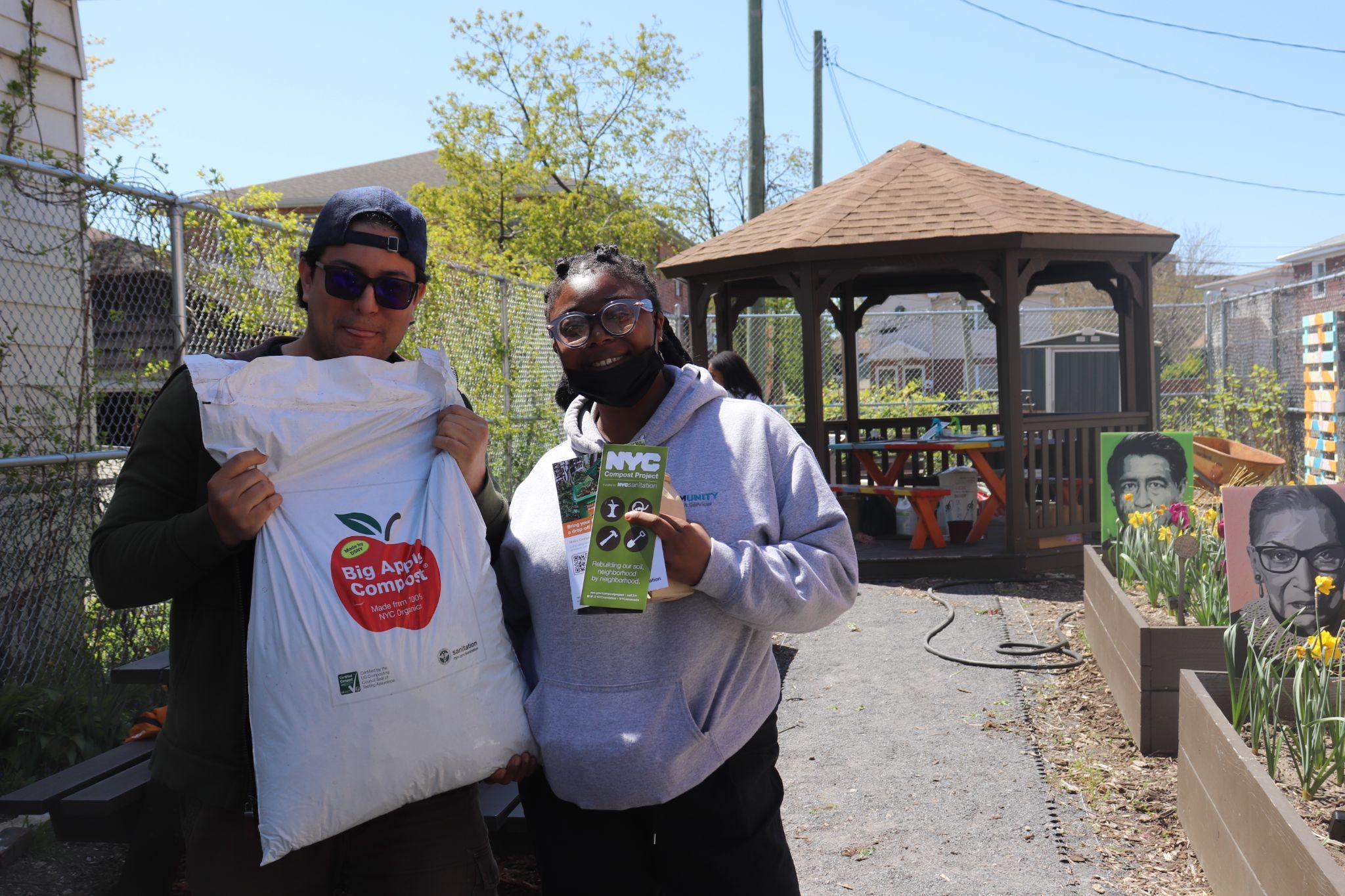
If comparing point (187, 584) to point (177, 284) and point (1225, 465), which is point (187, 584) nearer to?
point (177, 284)

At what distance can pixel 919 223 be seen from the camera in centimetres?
875

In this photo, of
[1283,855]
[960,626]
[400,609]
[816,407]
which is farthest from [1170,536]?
[400,609]

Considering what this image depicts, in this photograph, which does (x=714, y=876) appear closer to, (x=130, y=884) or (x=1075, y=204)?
(x=130, y=884)

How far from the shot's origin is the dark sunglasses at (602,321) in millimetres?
2078

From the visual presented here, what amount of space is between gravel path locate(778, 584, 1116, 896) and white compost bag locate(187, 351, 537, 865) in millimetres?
2114

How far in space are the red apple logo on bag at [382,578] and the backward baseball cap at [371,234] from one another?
0.50 meters

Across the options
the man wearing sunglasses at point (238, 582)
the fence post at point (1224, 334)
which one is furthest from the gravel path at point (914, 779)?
the fence post at point (1224, 334)

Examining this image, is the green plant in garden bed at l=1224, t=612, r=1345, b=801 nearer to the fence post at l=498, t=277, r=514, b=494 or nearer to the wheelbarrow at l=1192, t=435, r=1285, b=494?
the fence post at l=498, t=277, r=514, b=494

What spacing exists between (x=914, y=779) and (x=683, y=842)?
8.90ft

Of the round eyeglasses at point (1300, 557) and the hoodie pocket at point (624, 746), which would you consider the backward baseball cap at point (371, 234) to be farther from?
the round eyeglasses at point (1300, 557)

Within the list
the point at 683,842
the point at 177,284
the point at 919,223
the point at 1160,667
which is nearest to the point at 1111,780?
the point at 1160,667

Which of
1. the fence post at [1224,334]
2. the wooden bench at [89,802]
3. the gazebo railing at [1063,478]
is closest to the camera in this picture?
the wooden bench at [89,802]

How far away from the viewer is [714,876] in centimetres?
196

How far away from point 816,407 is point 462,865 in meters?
7.68
